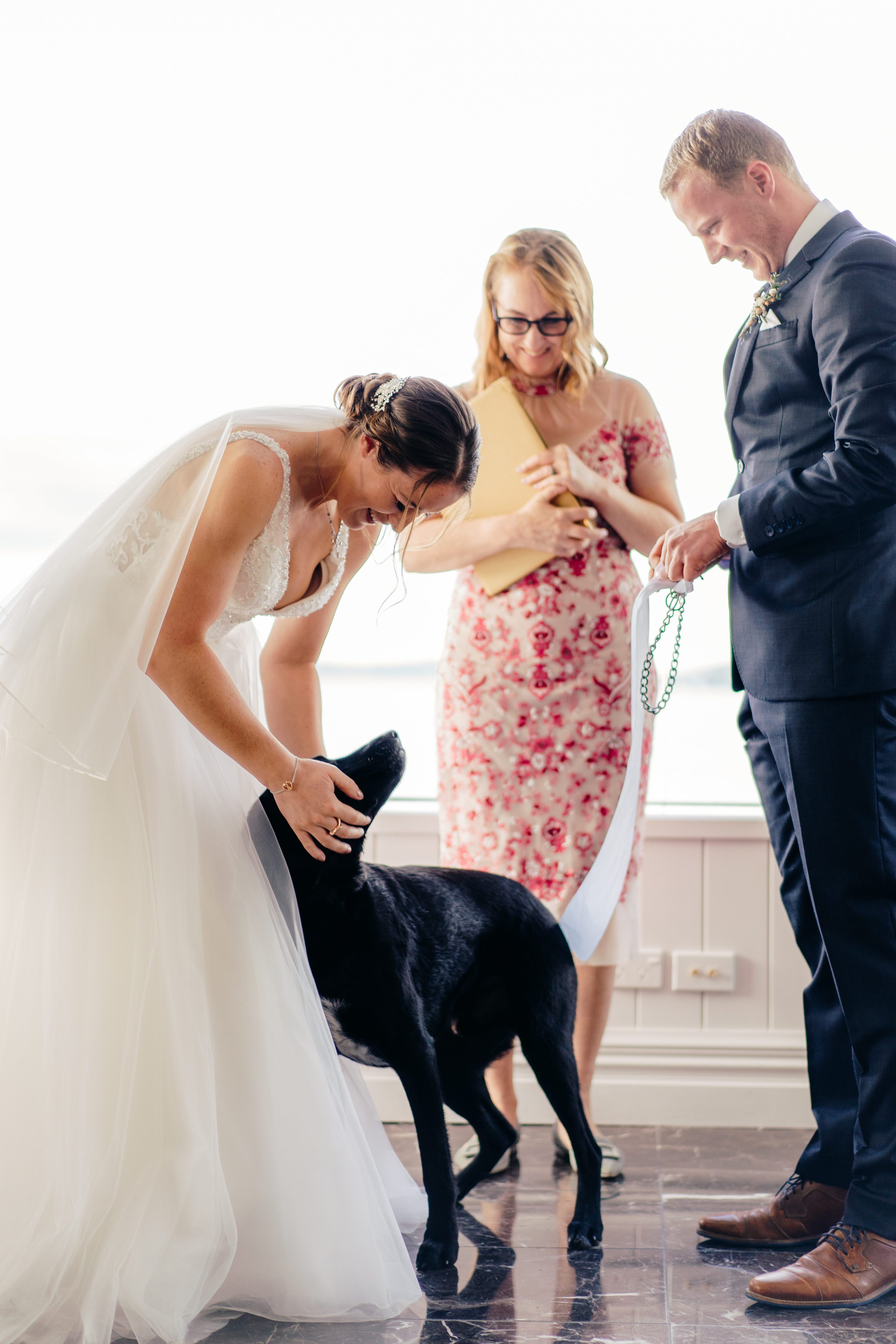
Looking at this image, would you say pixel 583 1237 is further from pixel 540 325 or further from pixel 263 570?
pixel 540 325

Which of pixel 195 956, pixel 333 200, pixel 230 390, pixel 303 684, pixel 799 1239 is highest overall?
pixel 333 200

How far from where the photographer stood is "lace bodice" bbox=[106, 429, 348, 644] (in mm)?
1392

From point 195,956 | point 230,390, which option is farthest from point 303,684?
A: point 230,390

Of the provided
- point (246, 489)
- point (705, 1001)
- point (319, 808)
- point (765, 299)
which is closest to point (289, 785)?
point (319, 808)

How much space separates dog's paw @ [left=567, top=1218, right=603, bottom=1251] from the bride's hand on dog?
2.31 ft

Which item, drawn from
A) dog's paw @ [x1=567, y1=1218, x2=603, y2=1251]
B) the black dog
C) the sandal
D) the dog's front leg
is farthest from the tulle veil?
the sandal

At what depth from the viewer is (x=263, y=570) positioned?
1421mm

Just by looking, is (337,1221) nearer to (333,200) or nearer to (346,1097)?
(346,1097)

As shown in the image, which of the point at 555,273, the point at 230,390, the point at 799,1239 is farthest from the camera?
the point at 230,390

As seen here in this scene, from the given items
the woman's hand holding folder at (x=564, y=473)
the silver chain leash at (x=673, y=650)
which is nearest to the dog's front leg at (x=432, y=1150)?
the silver chain leash at (x=673, y=650)

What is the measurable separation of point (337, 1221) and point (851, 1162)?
0.75m

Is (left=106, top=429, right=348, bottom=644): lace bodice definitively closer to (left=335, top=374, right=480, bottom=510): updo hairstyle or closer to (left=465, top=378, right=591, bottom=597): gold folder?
(left=335, top=374, right=480, bottom=510): updo hairstyle

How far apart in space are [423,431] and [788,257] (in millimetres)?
560

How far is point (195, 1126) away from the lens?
129cm
